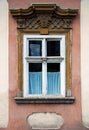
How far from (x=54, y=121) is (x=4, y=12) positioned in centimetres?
250

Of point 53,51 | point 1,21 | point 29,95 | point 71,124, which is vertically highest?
point 1,21

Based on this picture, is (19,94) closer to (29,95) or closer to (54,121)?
(29,95)

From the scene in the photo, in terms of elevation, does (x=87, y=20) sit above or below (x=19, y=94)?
above

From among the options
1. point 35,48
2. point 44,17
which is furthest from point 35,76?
point 44,17

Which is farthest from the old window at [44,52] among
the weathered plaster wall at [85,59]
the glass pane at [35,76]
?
the weathered plaster wall at [85,59]

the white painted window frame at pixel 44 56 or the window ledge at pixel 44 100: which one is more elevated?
the white painted window frame at pixel 44 56

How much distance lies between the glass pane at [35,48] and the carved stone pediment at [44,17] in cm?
33

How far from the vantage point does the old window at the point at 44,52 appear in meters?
8.30

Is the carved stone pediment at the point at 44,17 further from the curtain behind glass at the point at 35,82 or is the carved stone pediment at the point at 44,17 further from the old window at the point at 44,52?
the curtain behind glass at the point at 35,82

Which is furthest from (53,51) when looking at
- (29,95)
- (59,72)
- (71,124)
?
(71,124)

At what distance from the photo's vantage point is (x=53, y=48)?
333 inches

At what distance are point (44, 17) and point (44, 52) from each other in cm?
73

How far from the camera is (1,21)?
8.40 meters

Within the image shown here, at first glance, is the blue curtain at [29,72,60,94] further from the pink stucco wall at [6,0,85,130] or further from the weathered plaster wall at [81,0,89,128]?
the weathered plaster wall at [81,0,89,128]
